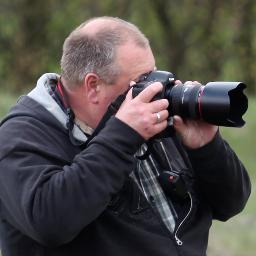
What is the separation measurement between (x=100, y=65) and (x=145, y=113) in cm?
29

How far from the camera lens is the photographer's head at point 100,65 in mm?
2432

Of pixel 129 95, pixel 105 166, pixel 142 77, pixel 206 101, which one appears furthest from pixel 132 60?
pixel 105 166

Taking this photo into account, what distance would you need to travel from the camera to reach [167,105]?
230 centimetres

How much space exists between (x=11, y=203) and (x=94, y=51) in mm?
578

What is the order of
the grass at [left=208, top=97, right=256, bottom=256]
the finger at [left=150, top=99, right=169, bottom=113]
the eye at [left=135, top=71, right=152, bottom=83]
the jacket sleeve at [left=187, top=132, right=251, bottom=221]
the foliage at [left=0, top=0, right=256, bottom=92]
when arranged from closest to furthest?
the finger at [left=150, top=99, right=169, bottom=113] → the eye at [left=135, top=71, right=152, bottom=83] → the jacket sleeve at [left=187, top=132, right=251, bottom=221] → the grass at [left=208, top=97, right=256, bottom=256] → the foliage at [left=0, top=0, right=256, bottom=92]

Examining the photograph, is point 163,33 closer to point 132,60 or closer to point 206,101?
point 132,60

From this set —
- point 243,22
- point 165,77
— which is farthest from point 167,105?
point 243,22

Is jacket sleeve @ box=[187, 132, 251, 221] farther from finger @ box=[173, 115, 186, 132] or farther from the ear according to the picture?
the ear

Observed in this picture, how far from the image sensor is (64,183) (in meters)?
2.19

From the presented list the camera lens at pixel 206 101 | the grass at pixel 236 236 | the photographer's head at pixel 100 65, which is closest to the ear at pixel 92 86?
the photographer's head at pixel 100 65

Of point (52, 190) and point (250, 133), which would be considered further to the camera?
point (250, 133)

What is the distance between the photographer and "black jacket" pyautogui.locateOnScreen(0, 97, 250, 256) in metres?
2.17

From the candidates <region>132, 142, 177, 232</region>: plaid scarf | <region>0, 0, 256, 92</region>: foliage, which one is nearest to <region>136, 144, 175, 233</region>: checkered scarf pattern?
<region>132, 142, 177, 232</region>: plaid scarf

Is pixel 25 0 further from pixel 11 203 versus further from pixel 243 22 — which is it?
pixel 11 203
